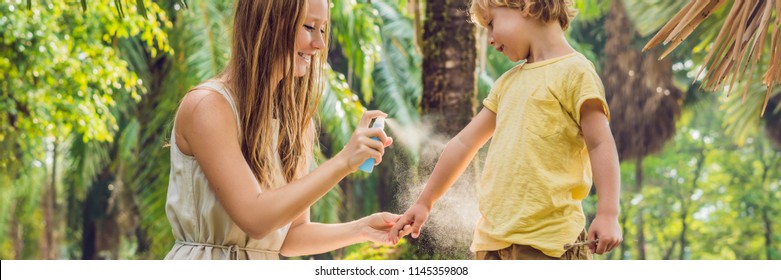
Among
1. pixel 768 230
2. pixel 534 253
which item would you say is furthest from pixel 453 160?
pixel 768 230

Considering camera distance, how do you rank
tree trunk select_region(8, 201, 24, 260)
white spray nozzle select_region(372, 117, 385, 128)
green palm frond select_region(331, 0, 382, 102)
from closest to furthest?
white spray nozzle select_region(372, 117, 385, 128), green palm frond select_region(331, 0, 382, 102), tree trunk select_region(8, 201, 24, 260)

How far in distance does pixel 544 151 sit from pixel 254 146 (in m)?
0.70

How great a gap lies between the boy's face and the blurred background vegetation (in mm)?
1037

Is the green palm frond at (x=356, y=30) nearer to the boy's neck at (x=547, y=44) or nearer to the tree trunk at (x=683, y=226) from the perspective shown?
the boy's neck at (x=547, y=44)

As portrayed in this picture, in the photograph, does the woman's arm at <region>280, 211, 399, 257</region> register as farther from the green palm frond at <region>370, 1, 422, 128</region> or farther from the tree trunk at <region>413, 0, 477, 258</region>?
the green palm frond at <region>370, 1, 422, 128</region>

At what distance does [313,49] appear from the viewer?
7.86 feet

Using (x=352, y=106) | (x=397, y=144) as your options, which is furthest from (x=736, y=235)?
(x=397, y=144)

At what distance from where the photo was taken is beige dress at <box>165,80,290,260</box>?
7.33ft

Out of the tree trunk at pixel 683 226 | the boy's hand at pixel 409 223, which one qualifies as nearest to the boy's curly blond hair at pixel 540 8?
the boy's hand at pixel 409 223

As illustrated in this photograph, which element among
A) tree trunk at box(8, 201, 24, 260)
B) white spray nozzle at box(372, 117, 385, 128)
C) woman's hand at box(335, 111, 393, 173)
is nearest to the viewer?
woman's hand at box(335, 111, 393, 173)

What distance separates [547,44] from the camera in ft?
8.15

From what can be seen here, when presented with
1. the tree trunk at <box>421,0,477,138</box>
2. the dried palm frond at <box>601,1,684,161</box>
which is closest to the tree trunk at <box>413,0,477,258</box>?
the tree trunk at <box>421,0,477,138</box>
